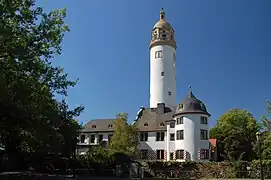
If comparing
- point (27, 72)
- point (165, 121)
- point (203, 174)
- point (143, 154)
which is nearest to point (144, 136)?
point (143, 154)

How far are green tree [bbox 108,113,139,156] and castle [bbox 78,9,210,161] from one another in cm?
588

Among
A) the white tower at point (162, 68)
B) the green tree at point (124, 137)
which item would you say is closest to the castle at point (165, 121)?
the white tower at point (162, 68)

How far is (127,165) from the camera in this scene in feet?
124

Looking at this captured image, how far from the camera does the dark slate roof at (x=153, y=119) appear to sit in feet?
182

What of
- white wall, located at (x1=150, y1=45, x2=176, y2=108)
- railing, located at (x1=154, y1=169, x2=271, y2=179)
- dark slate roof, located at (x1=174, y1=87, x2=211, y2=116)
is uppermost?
white wall, located at (x1=150, y1=45, x2=176, y2=108)

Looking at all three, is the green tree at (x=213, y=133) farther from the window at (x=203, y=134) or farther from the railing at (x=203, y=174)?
the railing at (x=203, y=174)

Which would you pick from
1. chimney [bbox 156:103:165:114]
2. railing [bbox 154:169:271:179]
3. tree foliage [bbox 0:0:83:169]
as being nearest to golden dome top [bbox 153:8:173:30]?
chimney [bbox 156:103:165:114]

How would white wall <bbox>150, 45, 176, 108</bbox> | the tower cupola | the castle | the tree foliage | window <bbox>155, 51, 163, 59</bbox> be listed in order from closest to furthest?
the tree foliage → the castle → white wall <bbox>150, 45, 176, 108</bbox> → window <bbox>155, 51, 163, 59</bbox> → the tower cupola

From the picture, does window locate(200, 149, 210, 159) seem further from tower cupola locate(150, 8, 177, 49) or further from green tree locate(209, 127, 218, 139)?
tower cupola locate(150, 8, 177, 49)

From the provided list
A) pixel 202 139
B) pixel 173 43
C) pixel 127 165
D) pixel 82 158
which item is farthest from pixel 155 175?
pixel 173 43

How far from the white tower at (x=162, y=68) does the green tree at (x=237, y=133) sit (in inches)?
456

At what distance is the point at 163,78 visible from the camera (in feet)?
213

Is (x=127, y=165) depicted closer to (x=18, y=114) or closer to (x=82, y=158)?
(x=82, y=158)

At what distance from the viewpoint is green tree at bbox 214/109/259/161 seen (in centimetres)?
5775
